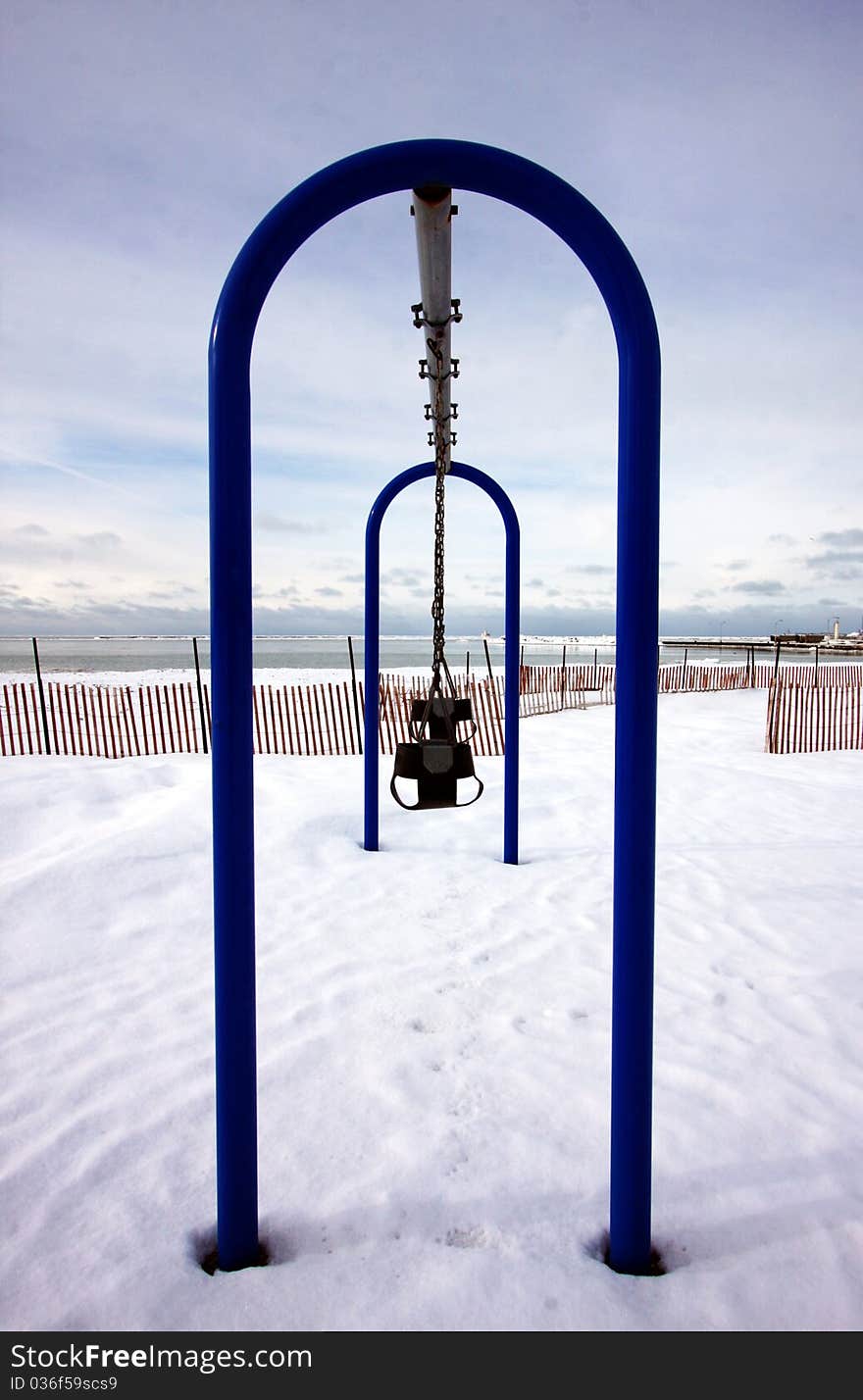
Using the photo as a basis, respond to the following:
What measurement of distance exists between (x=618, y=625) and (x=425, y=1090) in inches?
60.7

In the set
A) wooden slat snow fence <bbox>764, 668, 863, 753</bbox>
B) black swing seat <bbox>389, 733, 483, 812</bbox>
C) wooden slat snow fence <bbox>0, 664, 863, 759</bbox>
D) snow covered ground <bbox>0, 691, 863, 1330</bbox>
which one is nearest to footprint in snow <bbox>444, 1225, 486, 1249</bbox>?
snow covered ground <bbox>0, 691, 863, 1330</bbox>

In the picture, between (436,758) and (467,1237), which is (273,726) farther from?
(467,1237)

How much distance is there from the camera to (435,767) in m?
3.28

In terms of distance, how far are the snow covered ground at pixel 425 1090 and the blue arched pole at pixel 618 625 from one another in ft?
0.61

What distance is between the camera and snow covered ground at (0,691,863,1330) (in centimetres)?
143

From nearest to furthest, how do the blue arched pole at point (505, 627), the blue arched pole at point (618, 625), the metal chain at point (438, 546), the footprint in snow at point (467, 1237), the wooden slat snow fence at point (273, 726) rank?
1. the blue arched pole at point (618, 625)
2. the footprint in snow at point (467, 1237)
3. the metal chain at point (438, 546)
4. the blue arched pole at point (505, 627)
5. the wooden slat snow fence at point (273, 726)

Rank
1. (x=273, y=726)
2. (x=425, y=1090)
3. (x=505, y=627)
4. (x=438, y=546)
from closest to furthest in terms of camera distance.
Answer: (x=425, y=1090), (x=438, y=546), (x=505, y=627), (x=273, y=726)

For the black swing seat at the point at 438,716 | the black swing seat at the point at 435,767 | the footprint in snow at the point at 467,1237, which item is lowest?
the footprint in snow at the point at 467,1237

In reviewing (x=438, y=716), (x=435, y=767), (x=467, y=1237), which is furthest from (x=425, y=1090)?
(x=438, y=716)

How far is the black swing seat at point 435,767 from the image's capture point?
3.28 metres

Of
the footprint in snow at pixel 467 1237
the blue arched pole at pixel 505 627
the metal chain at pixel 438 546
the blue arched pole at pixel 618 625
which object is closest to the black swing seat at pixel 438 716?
the metal chain at pixel 438 546

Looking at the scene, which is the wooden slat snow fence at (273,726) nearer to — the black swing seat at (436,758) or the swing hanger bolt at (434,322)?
the black swing seat at (436,758)

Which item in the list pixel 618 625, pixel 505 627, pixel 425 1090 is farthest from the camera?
pixel 505 627
